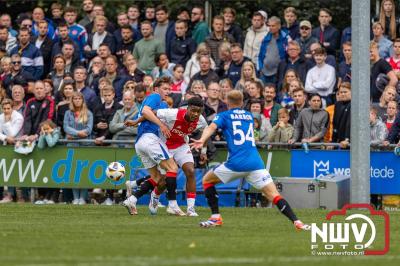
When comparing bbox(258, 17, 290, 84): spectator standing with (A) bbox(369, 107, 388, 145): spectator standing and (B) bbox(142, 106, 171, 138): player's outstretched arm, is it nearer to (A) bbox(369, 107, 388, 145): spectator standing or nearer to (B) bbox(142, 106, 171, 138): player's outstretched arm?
(A) bbox(369, 107, 388, 145): spectator standing

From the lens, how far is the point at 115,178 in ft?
68.6

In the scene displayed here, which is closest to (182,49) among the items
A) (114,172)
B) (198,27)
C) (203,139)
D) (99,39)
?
(198,27)

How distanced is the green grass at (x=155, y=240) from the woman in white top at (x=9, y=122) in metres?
4.98

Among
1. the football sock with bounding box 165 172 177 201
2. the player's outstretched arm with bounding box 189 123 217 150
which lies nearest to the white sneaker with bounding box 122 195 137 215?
the football sock with bounding box 165 172 177 201

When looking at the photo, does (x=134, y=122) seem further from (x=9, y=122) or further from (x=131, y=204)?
(x=9, y=122)

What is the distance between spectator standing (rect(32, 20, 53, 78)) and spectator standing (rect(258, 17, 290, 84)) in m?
5.07

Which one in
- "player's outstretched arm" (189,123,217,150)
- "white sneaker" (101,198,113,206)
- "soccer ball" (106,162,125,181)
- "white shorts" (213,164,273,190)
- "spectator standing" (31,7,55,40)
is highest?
"spectator standing" (31,7,55,40)

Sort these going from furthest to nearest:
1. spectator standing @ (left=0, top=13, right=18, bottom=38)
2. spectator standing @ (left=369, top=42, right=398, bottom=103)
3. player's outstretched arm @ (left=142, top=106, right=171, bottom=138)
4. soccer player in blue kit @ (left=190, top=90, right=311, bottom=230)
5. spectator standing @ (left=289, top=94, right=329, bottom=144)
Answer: spectator standing @ (left=0, top=13, right=18, bottom=38)
spectator standing @ (left=369, top=42, right=398, bottom=103)
spectator standing @ (left=289, top=94, right=329, bottom=144)
player's outstretched arm @ (left=142, top=106, right=171, bottom=138)
soccer player in blue kit @ (left=190, top=90, right=311, bottom=230)

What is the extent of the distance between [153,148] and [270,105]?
17.3 feet

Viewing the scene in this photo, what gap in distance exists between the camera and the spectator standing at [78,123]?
973 inches

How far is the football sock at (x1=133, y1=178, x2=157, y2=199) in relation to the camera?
19862 mm

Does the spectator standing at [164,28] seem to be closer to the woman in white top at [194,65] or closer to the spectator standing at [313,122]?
Answer: the woman in white top at [194,65]

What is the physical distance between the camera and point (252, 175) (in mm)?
16891

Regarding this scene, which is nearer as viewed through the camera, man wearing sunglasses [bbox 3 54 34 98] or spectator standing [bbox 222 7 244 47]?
spectator standing [bbox 222 7 244 47]
